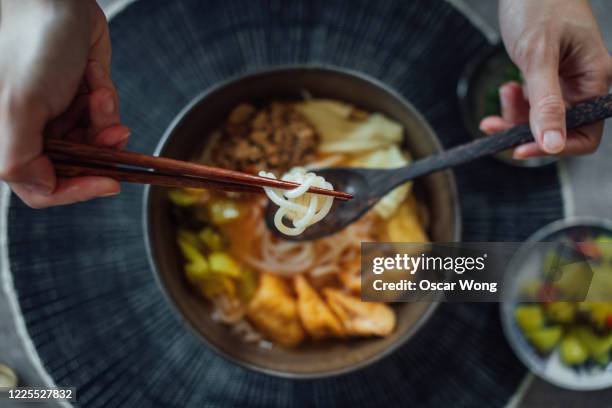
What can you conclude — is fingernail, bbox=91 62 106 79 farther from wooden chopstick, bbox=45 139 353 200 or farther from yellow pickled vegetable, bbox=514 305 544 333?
yellow pickled vegetable, bbox=514 305 544 333

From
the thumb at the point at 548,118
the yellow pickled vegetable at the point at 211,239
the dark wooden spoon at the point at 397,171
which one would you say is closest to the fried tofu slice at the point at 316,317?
the dark wooden spoon at the point at 397,171

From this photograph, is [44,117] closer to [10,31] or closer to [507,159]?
[10,31]

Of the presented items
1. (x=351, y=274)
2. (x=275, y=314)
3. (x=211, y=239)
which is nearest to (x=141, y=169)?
(x=211, y=239)

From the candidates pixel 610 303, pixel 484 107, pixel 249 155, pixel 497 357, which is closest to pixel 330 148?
pixel 249 155

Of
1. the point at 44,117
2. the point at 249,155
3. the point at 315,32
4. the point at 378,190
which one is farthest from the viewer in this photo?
the point at 315,32

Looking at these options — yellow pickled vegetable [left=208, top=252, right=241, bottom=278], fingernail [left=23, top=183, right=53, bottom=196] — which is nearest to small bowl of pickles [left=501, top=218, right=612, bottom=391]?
yellow pickled vegetable [left=208, top=252, right=241, bottom=278]

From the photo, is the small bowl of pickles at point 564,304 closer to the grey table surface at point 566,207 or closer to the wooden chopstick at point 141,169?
the grey table surface at point 566,207

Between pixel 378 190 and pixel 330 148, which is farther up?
pixel 330 148
